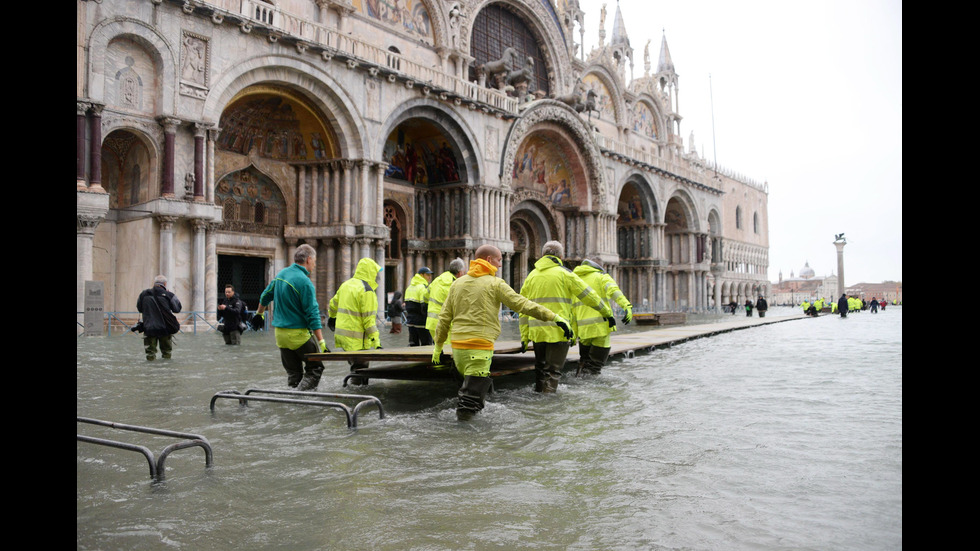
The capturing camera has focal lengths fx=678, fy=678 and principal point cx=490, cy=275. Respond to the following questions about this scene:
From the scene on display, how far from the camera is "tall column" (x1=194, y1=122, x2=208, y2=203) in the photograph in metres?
16.1

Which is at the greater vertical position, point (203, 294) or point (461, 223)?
point (461, 223)

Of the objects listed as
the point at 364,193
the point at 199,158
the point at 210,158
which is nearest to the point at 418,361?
the point at 199,158

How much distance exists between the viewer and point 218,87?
16594 millimetres

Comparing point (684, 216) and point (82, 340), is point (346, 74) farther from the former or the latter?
point (684, 216)

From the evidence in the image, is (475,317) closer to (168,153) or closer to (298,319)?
(298,319)

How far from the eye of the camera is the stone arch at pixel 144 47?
46.9 feet

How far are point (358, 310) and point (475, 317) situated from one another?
251 cm

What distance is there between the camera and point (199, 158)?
16.2 m

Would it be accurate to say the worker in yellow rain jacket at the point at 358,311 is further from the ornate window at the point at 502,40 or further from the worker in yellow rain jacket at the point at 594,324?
the ornate window at the point at 502,40

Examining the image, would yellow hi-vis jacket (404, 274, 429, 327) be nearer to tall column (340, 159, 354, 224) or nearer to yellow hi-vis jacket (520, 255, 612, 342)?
yellow hi-vis jacket (520, 255, 612, 342)

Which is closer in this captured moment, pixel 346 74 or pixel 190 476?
pixel 190 476
